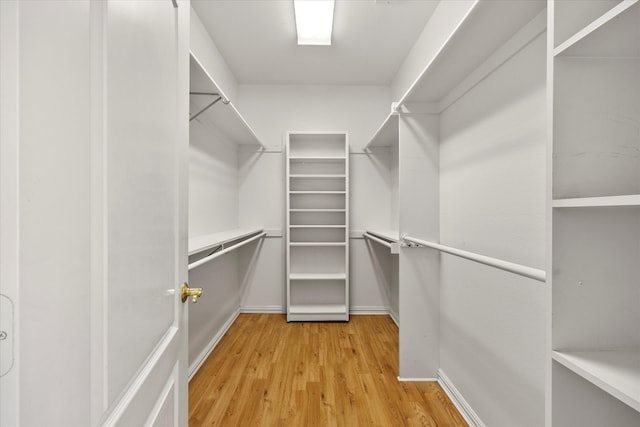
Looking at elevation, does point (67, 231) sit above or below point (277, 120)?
below

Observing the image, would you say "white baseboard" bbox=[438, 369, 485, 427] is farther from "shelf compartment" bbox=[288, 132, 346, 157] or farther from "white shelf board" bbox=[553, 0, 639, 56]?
"shelf compartment" bbox=[288, 132, 346, 157]

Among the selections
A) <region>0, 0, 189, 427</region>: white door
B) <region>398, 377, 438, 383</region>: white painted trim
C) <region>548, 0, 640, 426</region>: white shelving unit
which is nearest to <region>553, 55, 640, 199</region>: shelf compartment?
<region>548, 0, 640, 426</region>: white shelving unit

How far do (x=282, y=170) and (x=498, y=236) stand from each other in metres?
2.32

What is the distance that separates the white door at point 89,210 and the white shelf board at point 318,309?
7.60ft

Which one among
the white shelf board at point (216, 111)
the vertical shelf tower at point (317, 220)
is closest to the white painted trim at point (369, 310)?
the vertical shelf tower at point (317, 220)

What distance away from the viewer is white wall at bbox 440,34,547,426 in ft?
3.65

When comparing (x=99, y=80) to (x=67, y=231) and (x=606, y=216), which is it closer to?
(x=67, y=231)

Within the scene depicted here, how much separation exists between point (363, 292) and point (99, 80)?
3048mm

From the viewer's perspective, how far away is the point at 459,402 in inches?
64.4

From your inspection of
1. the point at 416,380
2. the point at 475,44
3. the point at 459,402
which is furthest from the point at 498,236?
the point at 416,380

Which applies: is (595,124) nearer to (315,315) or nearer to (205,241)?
(205,241)

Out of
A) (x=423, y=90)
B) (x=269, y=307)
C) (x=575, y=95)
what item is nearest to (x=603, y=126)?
(x=575, y=95)

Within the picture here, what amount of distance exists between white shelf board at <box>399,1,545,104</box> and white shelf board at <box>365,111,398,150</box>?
542mm

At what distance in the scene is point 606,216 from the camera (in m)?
0.66
